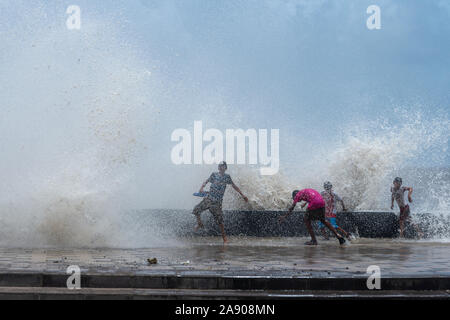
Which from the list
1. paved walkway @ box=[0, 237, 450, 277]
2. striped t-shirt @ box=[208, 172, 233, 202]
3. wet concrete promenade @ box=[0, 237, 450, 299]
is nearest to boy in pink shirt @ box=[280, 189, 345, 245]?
striped t-shirt @ box=[208, 172, 233, 202]

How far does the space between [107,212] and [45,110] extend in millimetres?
3567

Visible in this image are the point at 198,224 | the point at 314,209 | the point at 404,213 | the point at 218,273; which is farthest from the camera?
the point at 404,213

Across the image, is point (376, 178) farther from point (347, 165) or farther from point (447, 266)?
point (447, 266)

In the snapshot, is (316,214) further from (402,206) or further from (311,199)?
(402,206)

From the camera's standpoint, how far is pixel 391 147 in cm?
1916

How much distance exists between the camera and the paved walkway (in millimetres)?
6398

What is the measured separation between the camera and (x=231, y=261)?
7.81 metres

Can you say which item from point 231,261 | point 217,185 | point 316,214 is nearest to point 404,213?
point 316,214

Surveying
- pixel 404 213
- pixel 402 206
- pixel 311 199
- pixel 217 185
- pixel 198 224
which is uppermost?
pixel 217 185

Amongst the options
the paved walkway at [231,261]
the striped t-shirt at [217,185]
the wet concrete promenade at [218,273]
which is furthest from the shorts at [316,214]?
the wet concrete promenade at [218,273]

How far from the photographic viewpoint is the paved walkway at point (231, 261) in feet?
A: 21.0

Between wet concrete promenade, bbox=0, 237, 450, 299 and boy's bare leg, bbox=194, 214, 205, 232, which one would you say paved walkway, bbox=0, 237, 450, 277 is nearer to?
wet concrete promenade, bbox=0, 237, 450, 299
